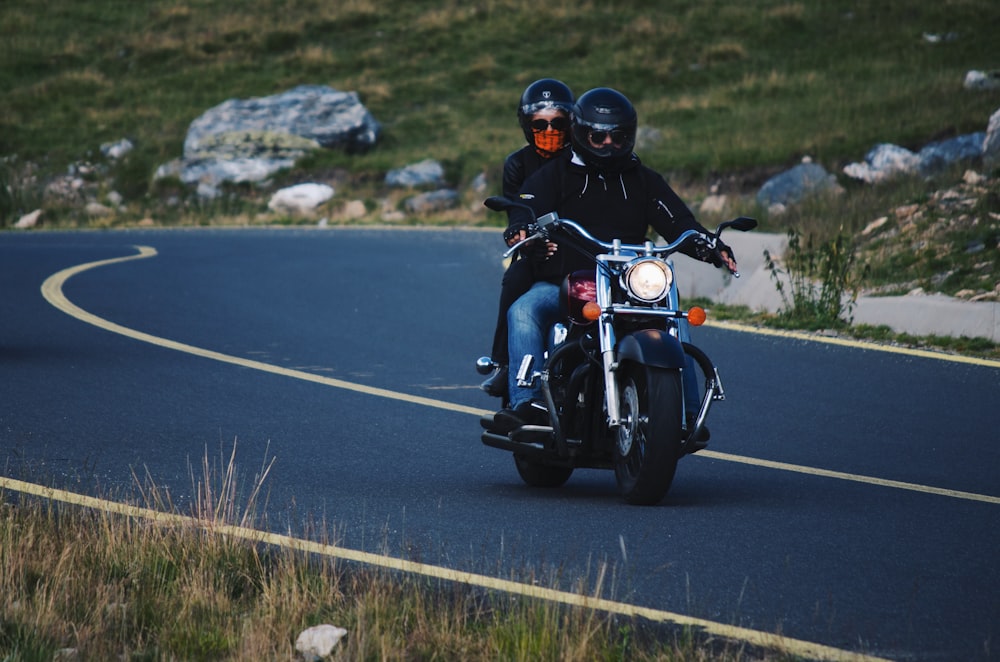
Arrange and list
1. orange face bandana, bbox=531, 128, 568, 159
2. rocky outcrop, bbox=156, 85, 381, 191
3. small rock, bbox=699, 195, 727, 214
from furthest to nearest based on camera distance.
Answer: rocky outcrop, bbox=156, 85, 381, 191
small rock, bbox=699, 195, 727, 214
orange face bandana, bbox=531, 128, 568, 159

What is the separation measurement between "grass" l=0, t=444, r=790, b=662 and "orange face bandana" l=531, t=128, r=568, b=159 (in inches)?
138

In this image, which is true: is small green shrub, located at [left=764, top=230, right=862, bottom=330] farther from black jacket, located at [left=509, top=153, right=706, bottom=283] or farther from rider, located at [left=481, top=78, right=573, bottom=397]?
black jacket, located at [left=509, top=153, right=706, bottom=283]

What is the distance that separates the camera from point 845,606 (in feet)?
18.7

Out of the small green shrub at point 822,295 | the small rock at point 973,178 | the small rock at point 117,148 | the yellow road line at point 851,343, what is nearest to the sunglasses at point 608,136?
the yellow road line at point 851,343

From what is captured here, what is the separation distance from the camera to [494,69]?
52844 millimetres

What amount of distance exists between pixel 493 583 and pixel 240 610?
3.20 feet

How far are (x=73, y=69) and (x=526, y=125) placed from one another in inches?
2002

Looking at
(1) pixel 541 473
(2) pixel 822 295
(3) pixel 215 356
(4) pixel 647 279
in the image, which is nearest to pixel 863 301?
(2) pixel 822 295

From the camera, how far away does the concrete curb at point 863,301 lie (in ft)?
44.7

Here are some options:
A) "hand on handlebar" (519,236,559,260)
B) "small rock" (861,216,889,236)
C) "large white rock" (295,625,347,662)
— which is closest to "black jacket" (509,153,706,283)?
"hand on handlebar" (519,236,559,260)

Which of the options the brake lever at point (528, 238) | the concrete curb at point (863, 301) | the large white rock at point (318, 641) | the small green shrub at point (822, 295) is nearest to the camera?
the large white rock at point (318, 641)

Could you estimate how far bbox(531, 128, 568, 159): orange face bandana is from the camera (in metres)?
8.99

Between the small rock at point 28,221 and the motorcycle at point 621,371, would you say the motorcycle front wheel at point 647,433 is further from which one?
the small rock at point 28,221

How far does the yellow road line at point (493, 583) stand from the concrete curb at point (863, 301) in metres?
8.57
